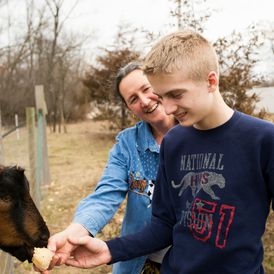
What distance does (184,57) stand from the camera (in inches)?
63.5

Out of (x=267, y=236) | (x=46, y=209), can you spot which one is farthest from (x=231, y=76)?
(x=46, y=209)

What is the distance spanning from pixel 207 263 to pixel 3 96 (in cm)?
1998

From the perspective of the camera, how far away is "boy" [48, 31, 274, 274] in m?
1.57

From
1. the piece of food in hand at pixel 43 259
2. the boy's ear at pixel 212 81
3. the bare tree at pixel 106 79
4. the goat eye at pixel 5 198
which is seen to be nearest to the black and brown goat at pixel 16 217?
the goat eye at pixel 5 198

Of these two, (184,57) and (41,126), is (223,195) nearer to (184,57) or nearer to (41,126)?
(184,57)

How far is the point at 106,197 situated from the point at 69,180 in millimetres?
8661

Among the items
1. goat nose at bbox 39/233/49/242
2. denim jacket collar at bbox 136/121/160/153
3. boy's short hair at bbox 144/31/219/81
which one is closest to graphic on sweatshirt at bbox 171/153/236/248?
boy's short hair at bbox 144/31/219/81

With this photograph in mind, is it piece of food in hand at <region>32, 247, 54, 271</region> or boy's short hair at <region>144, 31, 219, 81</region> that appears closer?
boy's short hair at <region>144, 31, 219, 81</region>

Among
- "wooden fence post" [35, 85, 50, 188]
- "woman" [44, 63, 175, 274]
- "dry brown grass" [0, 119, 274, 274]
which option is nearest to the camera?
"woman" [44, 63, 175, 274]

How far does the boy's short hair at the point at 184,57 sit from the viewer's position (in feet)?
5.26

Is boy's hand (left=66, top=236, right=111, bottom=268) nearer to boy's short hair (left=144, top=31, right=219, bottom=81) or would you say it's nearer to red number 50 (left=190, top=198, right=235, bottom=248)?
red number 50 (left=190, top=198, right=235, bottom=248)

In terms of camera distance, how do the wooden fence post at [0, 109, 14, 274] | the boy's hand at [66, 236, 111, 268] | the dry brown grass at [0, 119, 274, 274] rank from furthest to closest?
the dry brown grass at [0, 119, 274, 274]
the wooden fence post at [0, 109, 14, 274]
the boy's hand at [66, 236, 111, 268]

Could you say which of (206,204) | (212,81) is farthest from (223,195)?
(212,81)

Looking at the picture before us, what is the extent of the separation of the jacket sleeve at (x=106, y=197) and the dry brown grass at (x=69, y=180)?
3.23 meters
